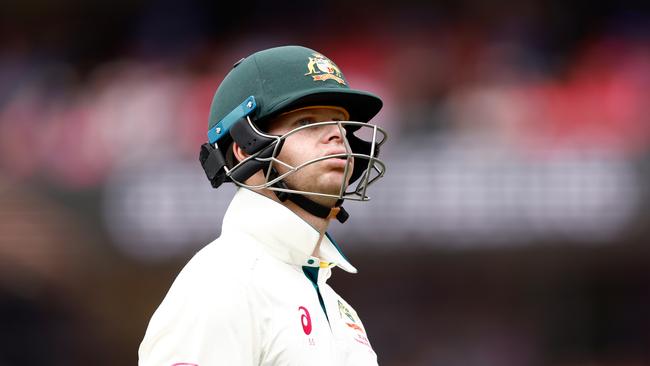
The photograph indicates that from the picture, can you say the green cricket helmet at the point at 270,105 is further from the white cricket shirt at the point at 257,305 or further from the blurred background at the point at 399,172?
the blurred background at the point at 399,172

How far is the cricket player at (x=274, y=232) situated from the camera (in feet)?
7.06

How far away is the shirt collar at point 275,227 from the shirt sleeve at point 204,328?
0.22 meters

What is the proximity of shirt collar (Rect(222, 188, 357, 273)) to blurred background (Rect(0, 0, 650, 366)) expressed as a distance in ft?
17.6

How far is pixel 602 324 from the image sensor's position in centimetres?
895

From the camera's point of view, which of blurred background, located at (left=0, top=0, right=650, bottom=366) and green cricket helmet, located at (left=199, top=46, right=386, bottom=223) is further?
blurred background, located at (left=0, top=0, right=650, bottom=366)

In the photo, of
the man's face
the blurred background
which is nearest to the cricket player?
the man's face

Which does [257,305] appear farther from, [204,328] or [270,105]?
[270,105]

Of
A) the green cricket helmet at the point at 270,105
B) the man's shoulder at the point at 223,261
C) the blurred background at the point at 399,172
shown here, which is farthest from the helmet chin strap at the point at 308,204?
the blurred background at the point at 399,172

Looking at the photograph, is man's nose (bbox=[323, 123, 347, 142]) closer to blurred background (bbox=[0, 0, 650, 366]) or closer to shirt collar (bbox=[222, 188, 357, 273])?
shirt collar (bbox=[222, 188, 357, 273])

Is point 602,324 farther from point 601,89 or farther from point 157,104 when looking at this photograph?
point 157,104

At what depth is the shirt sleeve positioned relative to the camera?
2.11 metres

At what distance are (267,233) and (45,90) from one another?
7077 millimetres

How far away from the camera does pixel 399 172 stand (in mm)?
7906

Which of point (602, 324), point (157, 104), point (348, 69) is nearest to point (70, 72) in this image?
point (157, 104)
